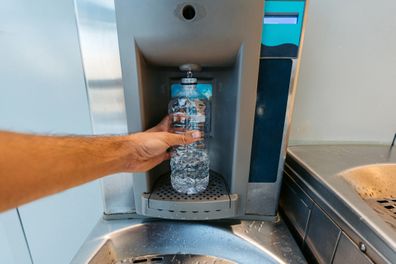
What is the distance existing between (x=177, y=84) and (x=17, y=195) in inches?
15.5

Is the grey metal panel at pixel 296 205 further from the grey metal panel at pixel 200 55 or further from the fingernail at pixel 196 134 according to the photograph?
the fingernail at pixel 196 134

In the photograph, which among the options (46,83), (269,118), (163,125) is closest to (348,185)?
(269,118)

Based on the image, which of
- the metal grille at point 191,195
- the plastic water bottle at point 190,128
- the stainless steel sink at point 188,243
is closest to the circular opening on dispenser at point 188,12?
the plastic water bottle at point 190,128

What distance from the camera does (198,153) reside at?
0.66 meters

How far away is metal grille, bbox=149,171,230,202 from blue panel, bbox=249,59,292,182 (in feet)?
0.30

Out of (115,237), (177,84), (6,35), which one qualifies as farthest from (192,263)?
(6,35)

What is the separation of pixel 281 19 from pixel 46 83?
0.77 meters

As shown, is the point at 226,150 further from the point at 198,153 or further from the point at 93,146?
the point at 93,146

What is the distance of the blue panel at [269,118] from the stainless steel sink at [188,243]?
5.8 inches

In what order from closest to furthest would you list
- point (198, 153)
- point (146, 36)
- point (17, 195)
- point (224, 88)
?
point (17, 195)
point (146, 36)
point (224, 88)
point (198, 153)

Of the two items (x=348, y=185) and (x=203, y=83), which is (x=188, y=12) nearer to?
(x=203, y=83)

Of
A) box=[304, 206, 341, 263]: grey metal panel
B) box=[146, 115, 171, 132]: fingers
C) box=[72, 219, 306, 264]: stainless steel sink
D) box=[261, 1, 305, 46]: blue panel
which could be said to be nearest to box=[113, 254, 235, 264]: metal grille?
box=[72, 219, 306, 264]: stainless steel sink

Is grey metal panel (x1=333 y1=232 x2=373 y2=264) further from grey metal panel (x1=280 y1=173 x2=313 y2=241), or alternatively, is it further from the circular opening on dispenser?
the circular opening on dispenser

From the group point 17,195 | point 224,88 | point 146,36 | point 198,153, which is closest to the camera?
point 17,195
